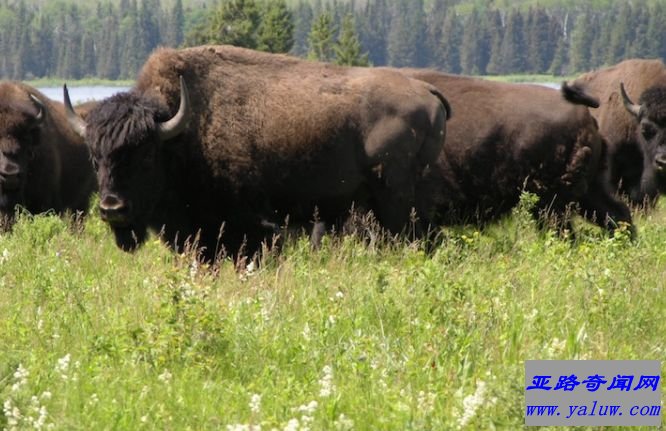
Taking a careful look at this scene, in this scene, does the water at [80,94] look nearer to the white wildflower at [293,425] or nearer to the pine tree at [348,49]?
the white wildflower at [293,425]

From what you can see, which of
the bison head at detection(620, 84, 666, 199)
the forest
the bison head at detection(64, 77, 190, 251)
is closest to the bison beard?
the bison head at detection(64, 77, 190, 251)

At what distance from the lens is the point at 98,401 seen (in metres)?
5.51

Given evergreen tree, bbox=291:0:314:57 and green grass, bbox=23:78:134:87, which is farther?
evergreen tree, bbox=291:0:314:57

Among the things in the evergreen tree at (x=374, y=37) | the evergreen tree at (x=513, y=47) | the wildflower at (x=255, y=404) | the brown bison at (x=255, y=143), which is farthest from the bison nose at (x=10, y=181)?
the evergreen tree at (x=374, y=37)

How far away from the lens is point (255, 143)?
977 centimetres

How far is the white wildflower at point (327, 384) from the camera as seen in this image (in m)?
5.54

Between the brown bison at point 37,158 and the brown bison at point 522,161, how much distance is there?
4381 mm

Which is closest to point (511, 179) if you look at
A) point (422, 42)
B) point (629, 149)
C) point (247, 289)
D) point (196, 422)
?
point (629, 149)

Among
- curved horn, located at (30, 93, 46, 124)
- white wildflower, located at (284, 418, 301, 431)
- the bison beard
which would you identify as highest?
white wildflower, located at (284, 418, 301, 431)

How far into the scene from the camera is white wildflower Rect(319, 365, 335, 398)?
5536 mm

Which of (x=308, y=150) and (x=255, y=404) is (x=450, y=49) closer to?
(x=308, y=150)

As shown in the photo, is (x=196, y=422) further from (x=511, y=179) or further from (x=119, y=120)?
(x=511, y=179)

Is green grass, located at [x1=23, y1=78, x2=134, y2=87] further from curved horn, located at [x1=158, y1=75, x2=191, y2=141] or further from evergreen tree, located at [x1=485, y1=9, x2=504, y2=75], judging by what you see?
curved horn, located at [x1=158, y1=75, x2=191, y2=141]

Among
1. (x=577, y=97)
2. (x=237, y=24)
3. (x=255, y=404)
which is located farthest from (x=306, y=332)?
(x=237, y=24)
